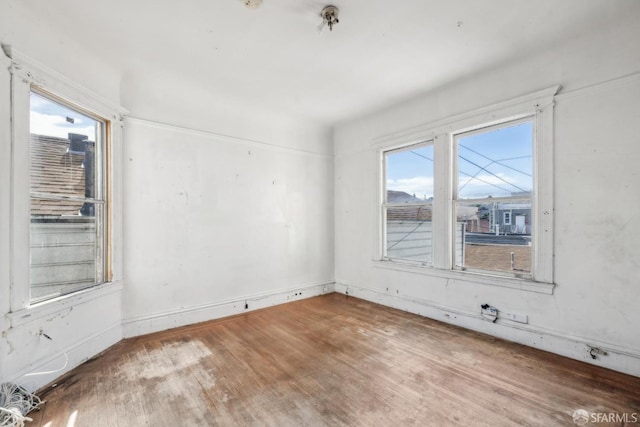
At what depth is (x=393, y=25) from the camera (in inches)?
90.8

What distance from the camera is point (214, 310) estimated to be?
3652 mm

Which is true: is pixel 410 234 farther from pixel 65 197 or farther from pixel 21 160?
pixel 21 160

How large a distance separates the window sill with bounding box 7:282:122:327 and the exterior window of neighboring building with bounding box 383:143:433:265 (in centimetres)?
342

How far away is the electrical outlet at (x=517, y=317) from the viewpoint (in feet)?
9.30

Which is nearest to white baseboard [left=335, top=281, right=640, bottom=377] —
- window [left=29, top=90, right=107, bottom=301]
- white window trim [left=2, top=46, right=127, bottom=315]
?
window [left=29, top=90, right=107, bottom=301]

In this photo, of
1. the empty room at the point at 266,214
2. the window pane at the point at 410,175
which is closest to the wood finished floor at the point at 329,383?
the empty room at the point at 266,214

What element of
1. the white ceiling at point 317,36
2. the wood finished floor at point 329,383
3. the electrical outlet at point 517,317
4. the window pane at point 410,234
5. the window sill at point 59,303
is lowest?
the wood finished floor at point 329,383

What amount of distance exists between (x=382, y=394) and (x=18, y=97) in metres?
3.37

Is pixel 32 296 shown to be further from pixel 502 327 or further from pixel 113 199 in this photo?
pixel 502 327

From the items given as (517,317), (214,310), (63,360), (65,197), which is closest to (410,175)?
(517,317)

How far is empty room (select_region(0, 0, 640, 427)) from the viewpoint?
2.04m

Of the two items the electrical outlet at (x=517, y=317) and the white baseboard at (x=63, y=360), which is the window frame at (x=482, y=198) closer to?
the electrical outlet at (x=517, y=317)

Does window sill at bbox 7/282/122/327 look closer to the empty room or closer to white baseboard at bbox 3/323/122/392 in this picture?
the empty room

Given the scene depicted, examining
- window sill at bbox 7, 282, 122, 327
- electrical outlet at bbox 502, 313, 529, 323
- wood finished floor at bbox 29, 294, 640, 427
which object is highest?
window sill at bbox 7, 282, 122, 327
